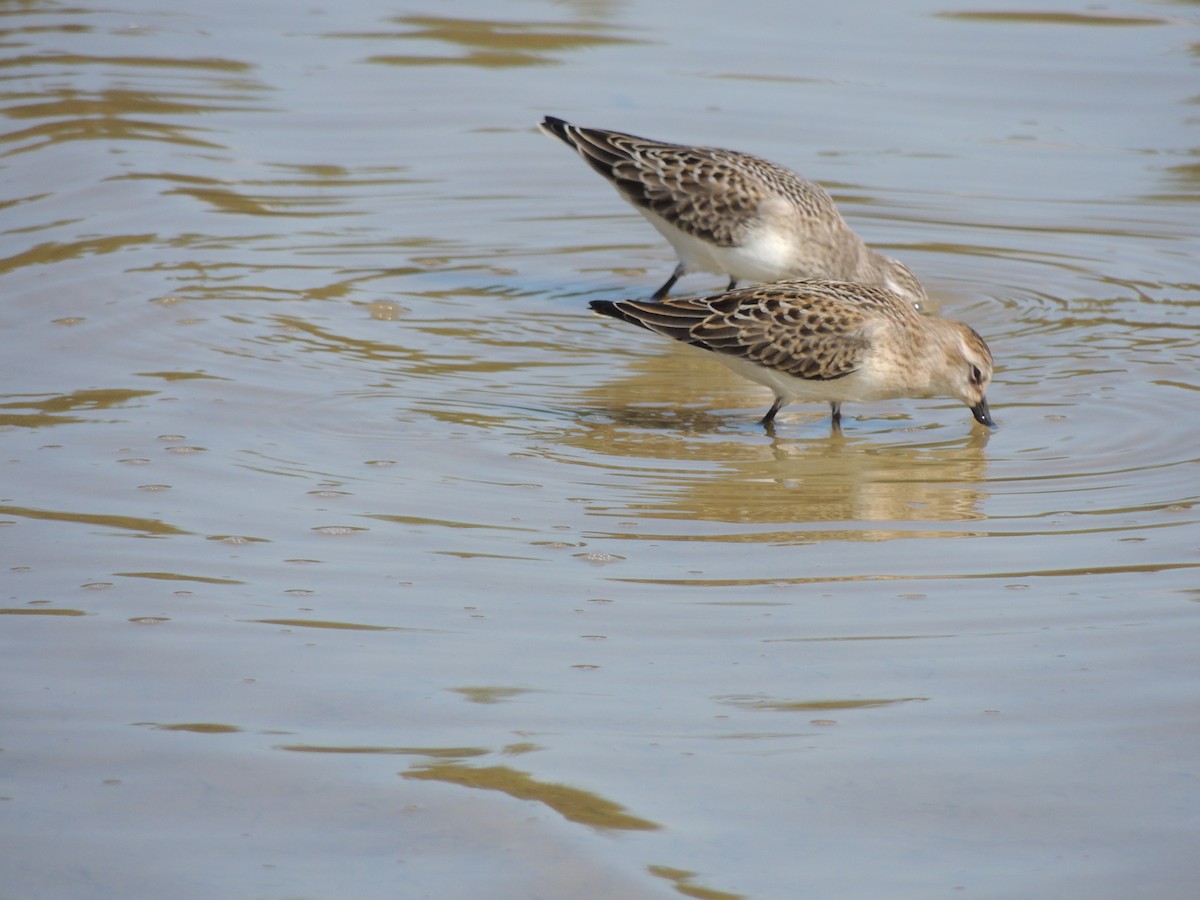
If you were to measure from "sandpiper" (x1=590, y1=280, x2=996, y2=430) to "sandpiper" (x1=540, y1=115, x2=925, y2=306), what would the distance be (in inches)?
54.8

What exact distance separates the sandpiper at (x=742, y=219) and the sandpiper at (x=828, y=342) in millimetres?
1393

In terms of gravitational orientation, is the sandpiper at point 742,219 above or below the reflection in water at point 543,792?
above

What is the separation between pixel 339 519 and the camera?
5.89m

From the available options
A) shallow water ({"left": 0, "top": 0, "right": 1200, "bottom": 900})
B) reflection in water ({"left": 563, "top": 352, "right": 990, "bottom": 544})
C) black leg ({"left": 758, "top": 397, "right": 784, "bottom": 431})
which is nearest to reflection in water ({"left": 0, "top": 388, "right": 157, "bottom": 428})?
shallow water ({"left": 0, "top": 0, "right": 1200, "bottom": 900})

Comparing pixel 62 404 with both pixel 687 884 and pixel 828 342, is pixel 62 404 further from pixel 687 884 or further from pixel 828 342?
pixel 687 884

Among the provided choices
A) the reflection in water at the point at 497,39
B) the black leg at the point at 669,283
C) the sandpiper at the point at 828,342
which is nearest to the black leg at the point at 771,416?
the sandpiper at the point at 828,342

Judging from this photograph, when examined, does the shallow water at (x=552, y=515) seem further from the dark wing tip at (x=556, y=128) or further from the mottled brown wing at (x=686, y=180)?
the dark wing tip at (x=556, y=128)

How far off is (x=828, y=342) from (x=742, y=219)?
1852 mm

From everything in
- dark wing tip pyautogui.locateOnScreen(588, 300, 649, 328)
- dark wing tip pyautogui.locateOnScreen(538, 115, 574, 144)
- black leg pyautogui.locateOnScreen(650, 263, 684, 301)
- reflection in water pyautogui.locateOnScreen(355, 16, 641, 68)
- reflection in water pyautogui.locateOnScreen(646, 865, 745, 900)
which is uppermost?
reflection in water pyautogui.locateOnScreen(355, 16, 641, 68)

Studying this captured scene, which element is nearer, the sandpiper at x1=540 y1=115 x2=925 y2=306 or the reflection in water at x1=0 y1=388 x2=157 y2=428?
the reflection in water at x1=0 y1=388 x2=157 y2=428

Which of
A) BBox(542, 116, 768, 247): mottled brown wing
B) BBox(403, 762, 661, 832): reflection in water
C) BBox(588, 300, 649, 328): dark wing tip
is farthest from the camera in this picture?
BBox(542, 116, 768, 247): mottled brown wing

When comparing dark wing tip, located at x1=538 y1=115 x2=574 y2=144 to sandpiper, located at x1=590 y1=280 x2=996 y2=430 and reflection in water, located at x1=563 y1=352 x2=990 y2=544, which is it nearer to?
reflection in water, located at x1=563 y1=352 x2=990 y2=544

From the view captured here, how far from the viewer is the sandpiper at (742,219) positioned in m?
8.97

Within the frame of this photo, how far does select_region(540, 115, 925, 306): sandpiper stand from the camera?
897cm
